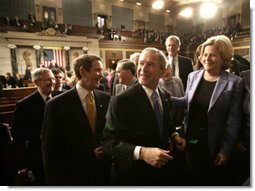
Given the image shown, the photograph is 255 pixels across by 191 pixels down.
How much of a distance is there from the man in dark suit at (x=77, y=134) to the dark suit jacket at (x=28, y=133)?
29 cm

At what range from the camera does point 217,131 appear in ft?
4.57

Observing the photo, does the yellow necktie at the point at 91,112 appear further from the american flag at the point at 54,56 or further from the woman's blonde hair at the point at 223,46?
the american flag at the point at 54,56

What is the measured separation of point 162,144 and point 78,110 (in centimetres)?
58

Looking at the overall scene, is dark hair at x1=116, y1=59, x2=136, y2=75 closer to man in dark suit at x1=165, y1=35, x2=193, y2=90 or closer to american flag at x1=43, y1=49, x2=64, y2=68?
man in dark suit at x1=165, y1=35, x2=193, y2=90

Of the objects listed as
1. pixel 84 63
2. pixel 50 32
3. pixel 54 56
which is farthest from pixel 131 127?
pixel 54 56

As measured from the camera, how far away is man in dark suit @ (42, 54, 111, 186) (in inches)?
53.3

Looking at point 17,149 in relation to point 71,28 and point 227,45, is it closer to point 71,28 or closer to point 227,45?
point 227,45

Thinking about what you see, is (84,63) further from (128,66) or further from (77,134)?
(128,66)

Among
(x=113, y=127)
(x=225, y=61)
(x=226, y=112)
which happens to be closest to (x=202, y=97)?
(x=226, y=112)

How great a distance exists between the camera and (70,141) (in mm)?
1382

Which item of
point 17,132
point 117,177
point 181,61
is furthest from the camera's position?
point 181,61

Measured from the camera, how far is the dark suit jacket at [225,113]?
1343mm

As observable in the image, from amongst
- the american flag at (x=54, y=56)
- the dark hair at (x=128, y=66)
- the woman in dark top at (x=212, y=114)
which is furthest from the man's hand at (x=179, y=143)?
the american flag at (x=54, y=56)

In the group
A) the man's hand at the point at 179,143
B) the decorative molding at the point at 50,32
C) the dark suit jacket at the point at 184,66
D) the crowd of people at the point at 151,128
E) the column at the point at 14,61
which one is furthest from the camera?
the column at the point at 14,61
